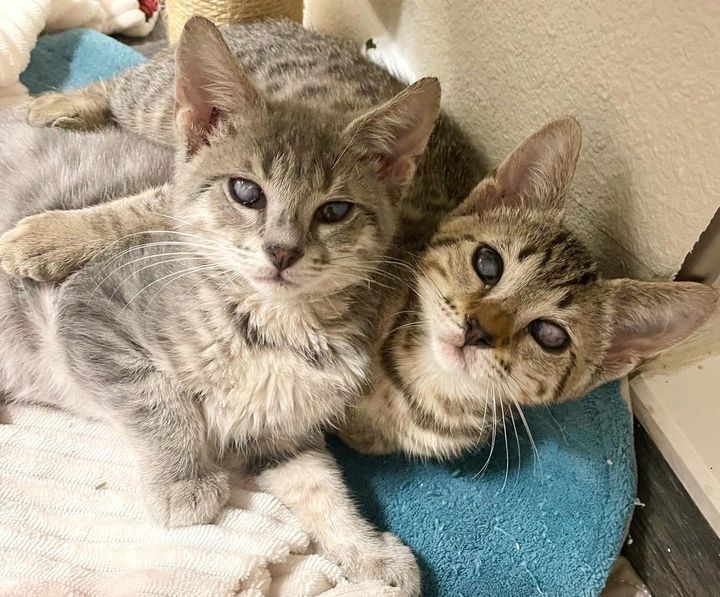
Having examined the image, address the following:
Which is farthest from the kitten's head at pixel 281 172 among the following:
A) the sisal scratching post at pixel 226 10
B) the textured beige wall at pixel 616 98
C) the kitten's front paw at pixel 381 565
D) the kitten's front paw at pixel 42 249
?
the sisal scratching post at pixel 226 10

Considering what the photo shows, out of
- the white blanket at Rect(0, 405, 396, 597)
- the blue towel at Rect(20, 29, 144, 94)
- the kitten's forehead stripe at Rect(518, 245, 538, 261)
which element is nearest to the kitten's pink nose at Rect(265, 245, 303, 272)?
the kitten's forehead stripe at Rect(518, 245, 538, 261)

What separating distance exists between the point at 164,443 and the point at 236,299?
11.6 inches

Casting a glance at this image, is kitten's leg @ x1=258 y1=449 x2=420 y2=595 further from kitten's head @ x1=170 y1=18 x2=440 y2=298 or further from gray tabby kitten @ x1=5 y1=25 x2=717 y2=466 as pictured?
kitten's head @ x1=170 y1=18 x2=440 y2=298

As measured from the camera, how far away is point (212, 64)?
3.63ft

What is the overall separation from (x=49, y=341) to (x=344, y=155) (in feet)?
2.25

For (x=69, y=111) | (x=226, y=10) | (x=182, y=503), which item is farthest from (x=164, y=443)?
(x=226, y=10)

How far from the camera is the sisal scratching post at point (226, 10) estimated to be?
2.01 m

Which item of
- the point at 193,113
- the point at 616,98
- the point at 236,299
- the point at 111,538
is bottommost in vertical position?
the point at 111,538

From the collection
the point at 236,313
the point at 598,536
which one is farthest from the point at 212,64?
the point at 598,536

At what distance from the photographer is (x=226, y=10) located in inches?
79.5

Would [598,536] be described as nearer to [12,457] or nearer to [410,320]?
[410,320]

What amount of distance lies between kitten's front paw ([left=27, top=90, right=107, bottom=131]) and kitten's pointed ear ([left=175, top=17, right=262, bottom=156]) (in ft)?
2.04

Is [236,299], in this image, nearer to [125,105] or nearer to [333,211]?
[333,211]

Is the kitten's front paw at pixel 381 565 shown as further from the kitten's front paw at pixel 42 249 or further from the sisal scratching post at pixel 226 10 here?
the sisal scratching post at pixel 226 10
